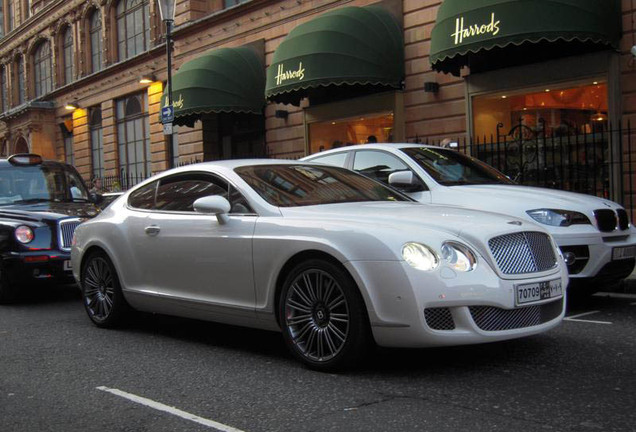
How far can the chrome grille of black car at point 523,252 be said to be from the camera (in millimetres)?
4504

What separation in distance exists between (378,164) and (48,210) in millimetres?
4144

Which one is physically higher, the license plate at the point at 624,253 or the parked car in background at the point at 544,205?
the parked car in background at the point at 544,205

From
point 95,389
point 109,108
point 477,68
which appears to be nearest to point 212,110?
point 477,68

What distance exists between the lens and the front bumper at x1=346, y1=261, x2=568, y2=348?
14.0 ft

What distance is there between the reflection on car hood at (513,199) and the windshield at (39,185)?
536 centimetres

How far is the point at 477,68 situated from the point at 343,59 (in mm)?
2873

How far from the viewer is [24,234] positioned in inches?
328

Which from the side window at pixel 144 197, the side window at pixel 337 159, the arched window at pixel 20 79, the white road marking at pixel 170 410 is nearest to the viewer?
the white road marking at pixel 170 410

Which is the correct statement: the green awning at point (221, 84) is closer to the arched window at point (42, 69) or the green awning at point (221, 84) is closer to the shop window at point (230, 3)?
the shop window at point (230, 3)

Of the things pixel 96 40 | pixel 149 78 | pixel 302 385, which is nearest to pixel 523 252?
pixel 302 385

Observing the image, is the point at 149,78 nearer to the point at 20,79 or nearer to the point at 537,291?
the point at 20,79

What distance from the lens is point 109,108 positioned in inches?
1153

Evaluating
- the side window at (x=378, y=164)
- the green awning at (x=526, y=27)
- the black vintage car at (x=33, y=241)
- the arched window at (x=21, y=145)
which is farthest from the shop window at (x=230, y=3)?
the arched window at (x=21, y=145)

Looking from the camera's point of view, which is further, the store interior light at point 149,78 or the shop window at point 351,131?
the store interior light at point 149,78
